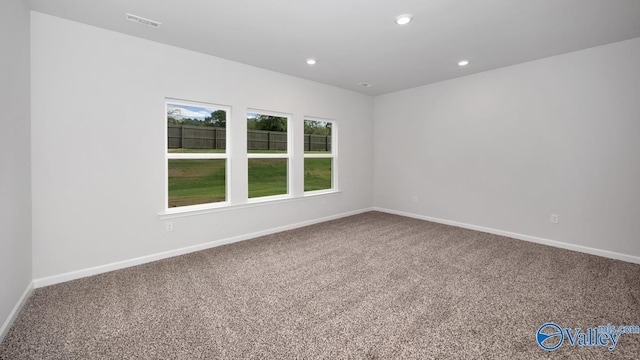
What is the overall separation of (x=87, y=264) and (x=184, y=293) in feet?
4.05

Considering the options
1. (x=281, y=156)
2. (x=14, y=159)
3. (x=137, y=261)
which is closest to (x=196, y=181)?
(x=137, y=261)

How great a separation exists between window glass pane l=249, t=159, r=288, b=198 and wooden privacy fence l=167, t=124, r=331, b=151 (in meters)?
0.24

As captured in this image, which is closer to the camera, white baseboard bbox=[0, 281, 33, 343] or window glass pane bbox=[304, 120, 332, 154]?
white baseboard bbox=[0, 281, 33, 343]

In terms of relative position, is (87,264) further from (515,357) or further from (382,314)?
(515,357)

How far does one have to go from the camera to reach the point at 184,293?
2514mm

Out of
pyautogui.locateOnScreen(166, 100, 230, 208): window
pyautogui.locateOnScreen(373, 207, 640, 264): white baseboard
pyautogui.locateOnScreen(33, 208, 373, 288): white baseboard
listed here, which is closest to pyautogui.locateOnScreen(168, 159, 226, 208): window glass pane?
pyautogui.locateOnScreen(166, 100, 230, 208): window

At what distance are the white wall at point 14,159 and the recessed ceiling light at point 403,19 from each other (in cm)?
303

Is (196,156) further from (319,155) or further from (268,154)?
(319,155)

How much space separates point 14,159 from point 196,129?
5.92 ft

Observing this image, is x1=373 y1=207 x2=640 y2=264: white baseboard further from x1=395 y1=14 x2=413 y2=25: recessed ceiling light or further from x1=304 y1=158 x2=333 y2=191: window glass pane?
x1=395 y1=14 x2=413 y2=25: recessed ceiling light

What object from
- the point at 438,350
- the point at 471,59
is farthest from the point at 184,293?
the point at 471,59

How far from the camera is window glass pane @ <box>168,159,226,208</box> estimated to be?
3582mm

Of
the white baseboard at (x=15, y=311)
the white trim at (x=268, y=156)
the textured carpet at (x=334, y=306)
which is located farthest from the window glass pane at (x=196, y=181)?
Answer: the white baseboard at (x=15, y=311)

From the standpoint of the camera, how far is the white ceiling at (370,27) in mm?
2469
